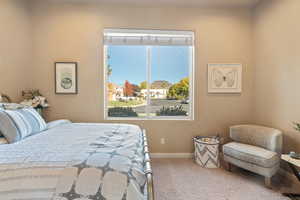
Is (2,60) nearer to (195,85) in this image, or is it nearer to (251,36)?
(195,85)

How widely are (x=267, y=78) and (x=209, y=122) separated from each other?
4.18 ft

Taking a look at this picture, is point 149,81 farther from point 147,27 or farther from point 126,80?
point 147,27

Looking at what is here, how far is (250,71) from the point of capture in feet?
11.6

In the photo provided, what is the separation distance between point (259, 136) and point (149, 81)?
7.00 ft

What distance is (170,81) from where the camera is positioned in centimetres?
367

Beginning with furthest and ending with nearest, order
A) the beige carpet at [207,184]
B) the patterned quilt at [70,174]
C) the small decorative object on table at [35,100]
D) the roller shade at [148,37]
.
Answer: the roller shade at [148,37], the small decorative object on table at [35,100], the beige carpet at [207,184], the patterned quilt at [70,174]

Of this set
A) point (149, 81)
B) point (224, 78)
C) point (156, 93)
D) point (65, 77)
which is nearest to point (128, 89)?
point (149, 81)

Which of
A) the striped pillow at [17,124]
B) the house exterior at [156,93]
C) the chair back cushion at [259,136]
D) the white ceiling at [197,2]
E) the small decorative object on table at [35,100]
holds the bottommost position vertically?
the chair back cushion at [259,136]

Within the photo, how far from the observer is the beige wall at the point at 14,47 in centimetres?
266

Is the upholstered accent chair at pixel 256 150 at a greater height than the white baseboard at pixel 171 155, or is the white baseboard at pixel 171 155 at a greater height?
the upholstered accent chair at pixel 256 150

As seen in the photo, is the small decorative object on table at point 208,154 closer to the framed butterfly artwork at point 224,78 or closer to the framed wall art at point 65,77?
the framed butterfly artwork at point 224,78

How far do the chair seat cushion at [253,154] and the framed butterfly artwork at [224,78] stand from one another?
3.74 feet

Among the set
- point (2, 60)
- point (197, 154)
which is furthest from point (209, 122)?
point (2, 60)

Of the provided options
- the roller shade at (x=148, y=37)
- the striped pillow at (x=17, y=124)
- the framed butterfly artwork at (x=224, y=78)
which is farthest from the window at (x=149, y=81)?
the striped pillow at (x=17, y=124)
